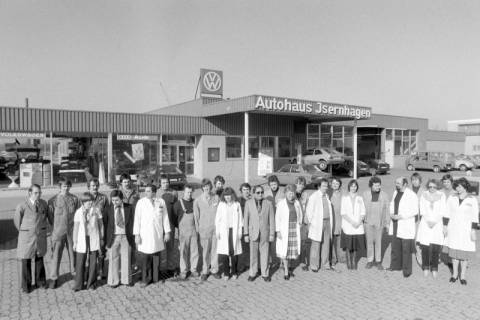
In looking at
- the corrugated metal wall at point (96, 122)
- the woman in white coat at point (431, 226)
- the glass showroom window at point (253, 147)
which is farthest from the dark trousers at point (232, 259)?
the glass showroom window at point (253, 147)

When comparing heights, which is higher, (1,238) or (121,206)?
(121,206)

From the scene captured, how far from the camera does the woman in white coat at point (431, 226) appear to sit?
19.4 ft

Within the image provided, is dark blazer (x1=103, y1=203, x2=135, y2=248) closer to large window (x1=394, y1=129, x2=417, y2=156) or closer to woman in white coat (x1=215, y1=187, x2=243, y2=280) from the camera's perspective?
woman in white coat (x1=215, y1=187, x2=243, y2=280)

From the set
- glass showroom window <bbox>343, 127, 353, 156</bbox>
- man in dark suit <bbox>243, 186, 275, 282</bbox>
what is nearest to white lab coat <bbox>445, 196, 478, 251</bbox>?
man in dark suit <bbox>243, 186, 275, 282</bbox>

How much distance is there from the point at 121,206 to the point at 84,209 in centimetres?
54

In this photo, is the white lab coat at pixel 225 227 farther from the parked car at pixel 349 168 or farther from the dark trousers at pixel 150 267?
the parked car at pixel 349 168

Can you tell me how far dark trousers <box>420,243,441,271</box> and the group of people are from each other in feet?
0.05

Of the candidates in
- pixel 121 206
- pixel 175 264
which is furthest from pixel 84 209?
pixel 175 264

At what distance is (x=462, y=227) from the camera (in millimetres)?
5570

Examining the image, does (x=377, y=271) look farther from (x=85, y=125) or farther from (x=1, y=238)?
(x=85, y=125)

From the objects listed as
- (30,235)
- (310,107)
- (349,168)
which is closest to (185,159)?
(310,107)

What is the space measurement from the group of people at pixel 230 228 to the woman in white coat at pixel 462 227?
1 cm

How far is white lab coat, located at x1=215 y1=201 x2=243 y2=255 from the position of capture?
5914 mm

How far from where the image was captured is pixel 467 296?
203 inches
